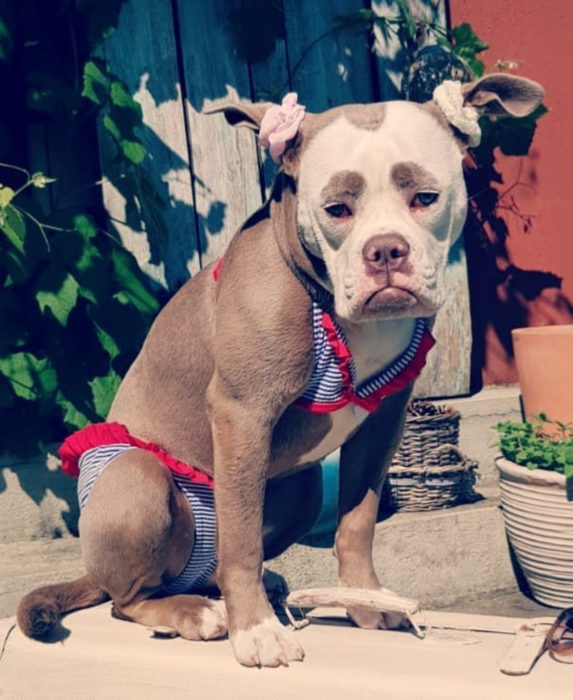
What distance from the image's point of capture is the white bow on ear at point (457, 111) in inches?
88.4

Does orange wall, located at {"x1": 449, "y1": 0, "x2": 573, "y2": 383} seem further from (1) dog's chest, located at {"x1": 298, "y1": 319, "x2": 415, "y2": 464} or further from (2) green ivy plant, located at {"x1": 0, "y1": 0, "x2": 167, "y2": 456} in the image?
(1) dog's chest, located at {"x1": 298, "y1": 319, "x2": 415, "y2": 464}

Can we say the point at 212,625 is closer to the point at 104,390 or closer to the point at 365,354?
the point at 365,354

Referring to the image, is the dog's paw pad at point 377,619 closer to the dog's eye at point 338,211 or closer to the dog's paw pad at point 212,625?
the dog's paw pad at point 212,625

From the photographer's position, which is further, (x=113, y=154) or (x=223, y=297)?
(x=113, y=154)

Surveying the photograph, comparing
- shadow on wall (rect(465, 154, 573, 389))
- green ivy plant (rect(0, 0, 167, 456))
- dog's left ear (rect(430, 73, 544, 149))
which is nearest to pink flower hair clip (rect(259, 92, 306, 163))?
dog's left ear (rect(430, 73, 544, 149))

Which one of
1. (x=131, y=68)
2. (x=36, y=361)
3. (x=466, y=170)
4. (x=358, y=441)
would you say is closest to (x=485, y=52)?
(x=466, y=170)

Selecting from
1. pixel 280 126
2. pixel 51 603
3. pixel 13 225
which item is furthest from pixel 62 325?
pixel 280 126

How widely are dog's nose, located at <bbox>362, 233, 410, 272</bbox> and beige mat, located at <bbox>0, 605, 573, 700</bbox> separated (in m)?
0.76

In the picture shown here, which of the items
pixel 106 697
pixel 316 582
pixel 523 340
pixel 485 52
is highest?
pixel 485 52

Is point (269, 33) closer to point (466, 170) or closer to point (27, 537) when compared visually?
point (466, 170)

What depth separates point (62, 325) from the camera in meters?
3.74

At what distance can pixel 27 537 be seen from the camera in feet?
12.6

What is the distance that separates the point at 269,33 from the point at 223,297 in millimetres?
1984

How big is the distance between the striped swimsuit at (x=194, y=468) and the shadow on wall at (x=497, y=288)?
7.02ft
